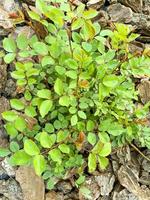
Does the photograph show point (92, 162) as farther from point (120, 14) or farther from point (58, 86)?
point (120, 14)

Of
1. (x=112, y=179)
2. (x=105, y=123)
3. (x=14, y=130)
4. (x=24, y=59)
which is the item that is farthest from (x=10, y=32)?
(x=112, y=179)

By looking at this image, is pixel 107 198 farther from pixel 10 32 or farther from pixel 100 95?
pixel 10 32

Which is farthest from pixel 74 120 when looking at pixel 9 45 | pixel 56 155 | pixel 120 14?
pixel 120 14

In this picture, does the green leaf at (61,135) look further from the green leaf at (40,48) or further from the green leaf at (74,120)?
the green leaf at (40,48)

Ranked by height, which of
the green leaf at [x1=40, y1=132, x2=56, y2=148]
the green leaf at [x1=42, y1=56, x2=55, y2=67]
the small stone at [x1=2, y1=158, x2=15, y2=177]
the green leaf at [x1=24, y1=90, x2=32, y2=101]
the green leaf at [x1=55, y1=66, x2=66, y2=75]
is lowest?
the small stone at [x1=2, y1=158, x2=15, y2=177]

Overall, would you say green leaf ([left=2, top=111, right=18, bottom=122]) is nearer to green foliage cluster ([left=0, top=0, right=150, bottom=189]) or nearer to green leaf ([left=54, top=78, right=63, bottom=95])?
green foliage cluster ([left=0, top=0, right=150, bottom=189])

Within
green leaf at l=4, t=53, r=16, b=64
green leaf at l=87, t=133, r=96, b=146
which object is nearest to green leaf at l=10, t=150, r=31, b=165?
green leaf at l=87, t=133, r=96, b=146
